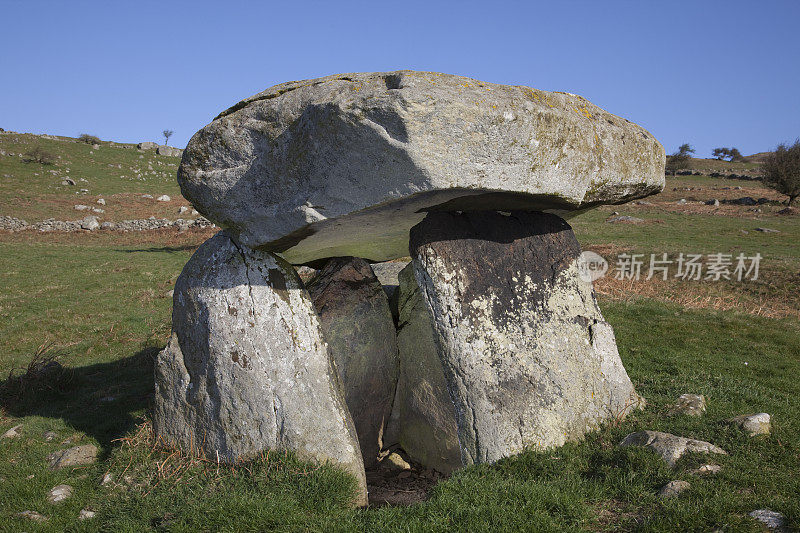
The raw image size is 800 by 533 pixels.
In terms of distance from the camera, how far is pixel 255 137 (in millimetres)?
5895

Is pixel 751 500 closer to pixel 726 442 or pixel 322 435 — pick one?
pixel 726 442

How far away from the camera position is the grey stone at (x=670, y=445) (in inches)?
216

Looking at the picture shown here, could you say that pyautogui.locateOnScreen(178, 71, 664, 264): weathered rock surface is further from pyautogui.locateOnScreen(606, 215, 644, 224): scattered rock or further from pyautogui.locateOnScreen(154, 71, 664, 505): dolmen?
pyautogui.locateOnScreen(606, 215, 644, 224): scattered rock

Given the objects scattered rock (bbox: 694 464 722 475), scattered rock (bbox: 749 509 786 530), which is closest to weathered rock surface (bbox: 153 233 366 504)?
scattered rock (bbox: 694 464 722 475)

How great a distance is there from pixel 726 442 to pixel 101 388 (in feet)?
31.7

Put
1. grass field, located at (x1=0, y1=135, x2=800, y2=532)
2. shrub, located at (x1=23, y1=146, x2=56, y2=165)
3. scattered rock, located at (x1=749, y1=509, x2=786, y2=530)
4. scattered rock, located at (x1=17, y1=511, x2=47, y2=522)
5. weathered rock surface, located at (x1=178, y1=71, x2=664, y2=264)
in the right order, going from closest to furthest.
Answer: scattered rock, located at (x1=749, y1=509, x2=786, y2=530) < grass field, located at (x1=0, y1=135, x2=800, y2=532) < weathered rock surface, located at (x1=178, y1=71, x2=664, y2=264) < scattered rock, located at (x1=17, y1=511, x2=47, y2=522) < shrub, located at (x1=23, y1=146, x2=56, y2=165)

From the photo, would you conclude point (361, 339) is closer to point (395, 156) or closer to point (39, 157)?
point (395, 156)

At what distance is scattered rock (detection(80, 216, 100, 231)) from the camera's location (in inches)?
1325

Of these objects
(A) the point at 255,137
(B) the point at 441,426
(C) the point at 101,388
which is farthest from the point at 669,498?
(C) the point at 101,388

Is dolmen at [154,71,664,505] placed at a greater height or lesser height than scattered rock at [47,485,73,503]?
greater

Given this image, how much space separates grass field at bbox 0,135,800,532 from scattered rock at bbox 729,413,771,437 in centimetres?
11

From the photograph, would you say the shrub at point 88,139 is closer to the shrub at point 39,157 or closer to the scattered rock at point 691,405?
the shrub at point 39,157

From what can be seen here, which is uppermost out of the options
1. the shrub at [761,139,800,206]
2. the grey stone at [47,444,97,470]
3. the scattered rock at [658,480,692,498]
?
the shrub at [761,139,800,206]

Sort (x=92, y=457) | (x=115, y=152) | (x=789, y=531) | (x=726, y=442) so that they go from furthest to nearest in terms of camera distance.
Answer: (x=115, y=152) < (x=92, y=457) < (x=726, y=442) < (x=789, y=531)
